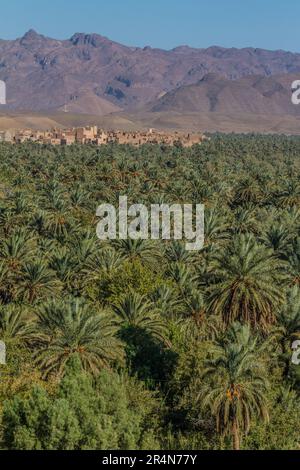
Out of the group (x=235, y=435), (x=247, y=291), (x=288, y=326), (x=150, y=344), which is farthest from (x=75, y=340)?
(x=288, y=326)

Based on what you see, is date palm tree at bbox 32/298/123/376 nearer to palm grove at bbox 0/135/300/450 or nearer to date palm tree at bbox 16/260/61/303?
palm grove at bbox 0/135/300/450

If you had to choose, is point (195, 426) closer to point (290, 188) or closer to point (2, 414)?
point (2, 414)

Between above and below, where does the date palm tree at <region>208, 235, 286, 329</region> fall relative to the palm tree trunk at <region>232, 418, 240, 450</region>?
above

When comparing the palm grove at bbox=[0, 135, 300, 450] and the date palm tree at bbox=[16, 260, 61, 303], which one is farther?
the date palm tree at bbox=[16, 260, 61, 303]

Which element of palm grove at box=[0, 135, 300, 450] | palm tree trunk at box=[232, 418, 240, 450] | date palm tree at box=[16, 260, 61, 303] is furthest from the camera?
date palm tree at box=[16, 260, 61, 303]

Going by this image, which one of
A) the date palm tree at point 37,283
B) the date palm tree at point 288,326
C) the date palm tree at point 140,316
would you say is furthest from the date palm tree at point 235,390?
the date palm tree at point 37,283

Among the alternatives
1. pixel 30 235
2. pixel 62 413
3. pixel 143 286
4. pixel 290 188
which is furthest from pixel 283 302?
pixel 290 188

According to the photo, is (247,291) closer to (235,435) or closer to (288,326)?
(288,326)

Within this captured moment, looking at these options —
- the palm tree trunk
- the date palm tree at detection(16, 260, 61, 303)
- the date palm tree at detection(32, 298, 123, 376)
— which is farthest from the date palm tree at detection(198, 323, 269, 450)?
the date palm tree at detection(16, 260, 61, 303)

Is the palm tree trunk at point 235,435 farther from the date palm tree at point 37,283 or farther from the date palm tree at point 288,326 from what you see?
the date palm tree at point 37,283
